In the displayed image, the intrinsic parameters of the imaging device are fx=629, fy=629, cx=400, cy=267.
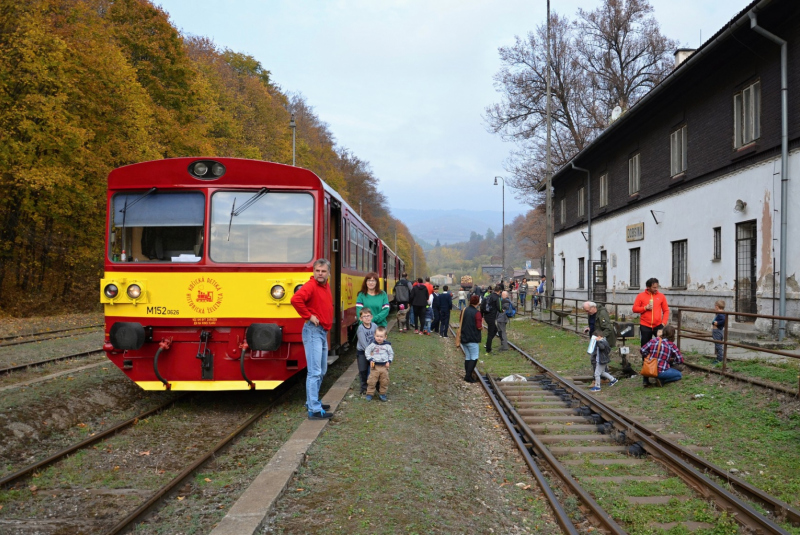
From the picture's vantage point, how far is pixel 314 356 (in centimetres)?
742

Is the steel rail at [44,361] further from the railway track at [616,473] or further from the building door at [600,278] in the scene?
the building door at [600,278]

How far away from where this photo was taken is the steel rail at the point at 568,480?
492 cm

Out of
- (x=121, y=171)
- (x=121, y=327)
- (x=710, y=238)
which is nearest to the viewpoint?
(x=121, y=327)

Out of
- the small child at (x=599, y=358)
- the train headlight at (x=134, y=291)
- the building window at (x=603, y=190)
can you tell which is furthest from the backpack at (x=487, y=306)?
the building window at (x=603, y=190)

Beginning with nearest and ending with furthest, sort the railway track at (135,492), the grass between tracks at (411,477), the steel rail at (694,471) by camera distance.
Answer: the railway track at (135,492) < the grass between tracks at (411,477) < the steel rail at (694,471)

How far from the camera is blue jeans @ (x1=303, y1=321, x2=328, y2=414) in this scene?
24.2 feet

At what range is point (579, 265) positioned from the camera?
95.0ft

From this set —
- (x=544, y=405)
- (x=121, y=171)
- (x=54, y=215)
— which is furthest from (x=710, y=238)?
(x=54, y=215)

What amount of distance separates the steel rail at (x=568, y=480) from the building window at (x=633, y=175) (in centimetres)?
1480

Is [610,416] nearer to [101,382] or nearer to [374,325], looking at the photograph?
[374,325]

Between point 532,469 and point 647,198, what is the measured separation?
52.9ft

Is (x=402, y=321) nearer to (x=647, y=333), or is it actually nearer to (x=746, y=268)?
(x=746, y=268)

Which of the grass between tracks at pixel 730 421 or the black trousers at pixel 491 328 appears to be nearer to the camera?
the grass between tracks at pixel 730 421

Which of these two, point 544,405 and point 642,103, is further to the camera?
point 642,103
